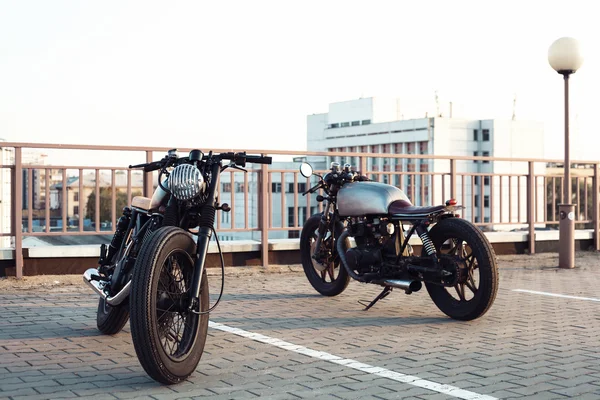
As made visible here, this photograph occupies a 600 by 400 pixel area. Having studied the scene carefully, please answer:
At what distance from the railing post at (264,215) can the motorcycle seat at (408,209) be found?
3.58 m

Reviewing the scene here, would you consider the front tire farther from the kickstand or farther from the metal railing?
the kickstand

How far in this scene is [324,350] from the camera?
533 cm

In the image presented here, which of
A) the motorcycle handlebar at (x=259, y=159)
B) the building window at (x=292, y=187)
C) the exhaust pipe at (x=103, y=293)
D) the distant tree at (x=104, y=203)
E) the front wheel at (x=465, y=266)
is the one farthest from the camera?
the building window at (x=292, y=187)

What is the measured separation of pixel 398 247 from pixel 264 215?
141 inches

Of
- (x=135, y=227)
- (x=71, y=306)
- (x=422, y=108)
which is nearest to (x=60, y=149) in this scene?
(x=71, y=306)

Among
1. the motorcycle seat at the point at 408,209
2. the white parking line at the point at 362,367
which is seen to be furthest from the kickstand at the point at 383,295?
the white parking line at the point at 362,367

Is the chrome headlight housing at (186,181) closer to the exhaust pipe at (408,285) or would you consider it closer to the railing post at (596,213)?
the exhaust pipe at (408,285)

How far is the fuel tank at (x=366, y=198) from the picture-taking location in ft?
22.5

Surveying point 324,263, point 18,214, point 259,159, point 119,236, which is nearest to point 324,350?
point 259,159

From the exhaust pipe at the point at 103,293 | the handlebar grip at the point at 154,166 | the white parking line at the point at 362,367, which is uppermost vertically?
the handlebar grip at the point at 154,166

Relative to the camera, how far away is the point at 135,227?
5.57m

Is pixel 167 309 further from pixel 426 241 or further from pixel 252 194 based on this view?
pixel 252 194

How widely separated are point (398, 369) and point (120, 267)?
181 cm

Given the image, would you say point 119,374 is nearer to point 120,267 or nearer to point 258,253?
point 120,267
